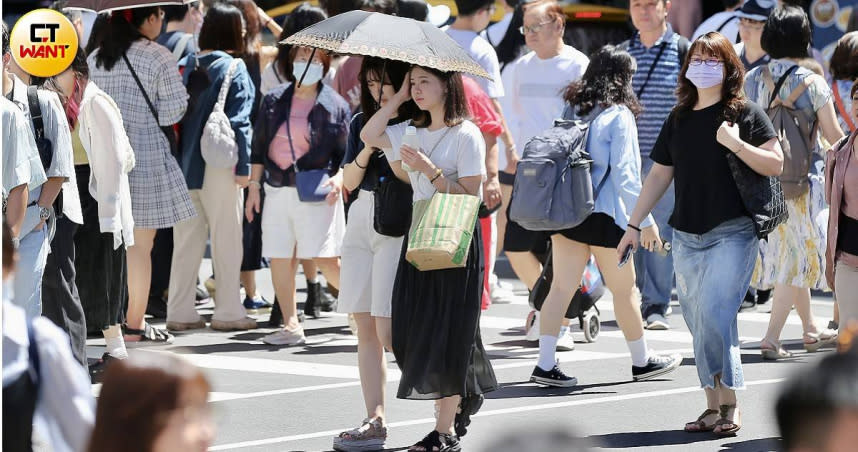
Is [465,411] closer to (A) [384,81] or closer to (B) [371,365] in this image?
(B) [371,365]

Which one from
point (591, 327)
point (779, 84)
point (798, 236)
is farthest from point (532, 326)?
point (779, 84)

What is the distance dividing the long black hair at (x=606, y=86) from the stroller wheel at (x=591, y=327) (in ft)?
5.99

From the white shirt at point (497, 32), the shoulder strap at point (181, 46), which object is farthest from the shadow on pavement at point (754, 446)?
the white shirt at point (497, 32)

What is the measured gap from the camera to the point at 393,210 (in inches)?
261

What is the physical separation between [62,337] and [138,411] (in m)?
0.90

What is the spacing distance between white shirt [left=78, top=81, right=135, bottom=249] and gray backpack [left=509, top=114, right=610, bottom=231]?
85.2 inches

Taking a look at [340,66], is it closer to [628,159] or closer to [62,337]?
[628,159]

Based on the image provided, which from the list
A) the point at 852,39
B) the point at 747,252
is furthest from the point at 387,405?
the point at 852,39

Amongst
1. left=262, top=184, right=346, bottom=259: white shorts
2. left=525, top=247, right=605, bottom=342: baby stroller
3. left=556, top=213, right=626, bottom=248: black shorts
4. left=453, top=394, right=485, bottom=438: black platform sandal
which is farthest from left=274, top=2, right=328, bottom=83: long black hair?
left=453, top=394, right=485, bottom=438: black platform sandal

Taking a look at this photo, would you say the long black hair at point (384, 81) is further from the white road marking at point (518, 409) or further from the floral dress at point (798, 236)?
the floral dress at point (798, 236)

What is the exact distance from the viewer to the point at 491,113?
8445 millimetres

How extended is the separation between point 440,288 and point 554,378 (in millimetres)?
1937

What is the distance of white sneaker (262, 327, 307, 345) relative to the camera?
9672 millimetres

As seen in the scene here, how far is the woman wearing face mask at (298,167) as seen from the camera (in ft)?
31.1
